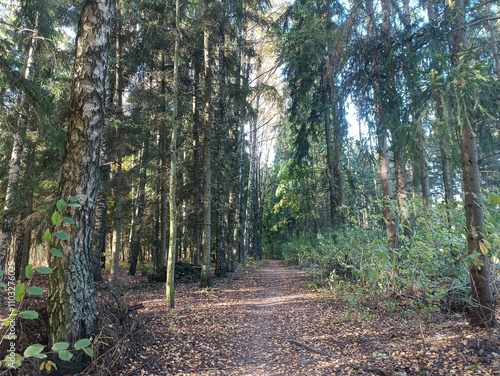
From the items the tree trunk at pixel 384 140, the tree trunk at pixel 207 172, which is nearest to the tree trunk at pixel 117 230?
the tree trunk at pixel 207 172

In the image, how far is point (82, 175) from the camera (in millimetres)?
3779

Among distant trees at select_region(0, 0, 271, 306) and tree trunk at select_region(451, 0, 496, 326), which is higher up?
distant trees at select_region(0, 0, 271, 306)

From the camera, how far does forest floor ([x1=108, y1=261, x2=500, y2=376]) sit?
3734 mm

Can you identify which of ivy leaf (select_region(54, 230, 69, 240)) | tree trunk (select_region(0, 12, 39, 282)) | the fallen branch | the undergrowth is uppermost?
tree trunk (select_region(0, 12, 39, 282))

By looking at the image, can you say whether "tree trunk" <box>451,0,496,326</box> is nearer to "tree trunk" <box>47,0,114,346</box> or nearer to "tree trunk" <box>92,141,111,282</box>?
"tree trunk" <box>47,0,114,346</box>

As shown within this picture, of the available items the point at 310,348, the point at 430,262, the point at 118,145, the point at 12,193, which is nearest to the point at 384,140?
the point at 430,262

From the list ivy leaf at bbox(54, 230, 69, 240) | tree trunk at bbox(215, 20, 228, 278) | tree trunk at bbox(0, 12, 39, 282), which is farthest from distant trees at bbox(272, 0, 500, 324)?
tree trunk at bbox(0, 12, 39, 282)

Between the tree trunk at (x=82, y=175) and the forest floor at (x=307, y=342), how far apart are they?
0.83m

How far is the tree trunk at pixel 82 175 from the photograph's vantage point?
356 cm

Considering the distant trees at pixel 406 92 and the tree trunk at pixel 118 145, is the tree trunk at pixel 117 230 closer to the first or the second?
the tree trunk at pixel 118 145

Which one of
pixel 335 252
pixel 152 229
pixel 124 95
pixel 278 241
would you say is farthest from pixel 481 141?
pixel 278 241

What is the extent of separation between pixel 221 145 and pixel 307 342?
8796 mm

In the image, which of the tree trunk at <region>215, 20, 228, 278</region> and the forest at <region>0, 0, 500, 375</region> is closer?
the forest at <region>0, 0, 500, 375</region>

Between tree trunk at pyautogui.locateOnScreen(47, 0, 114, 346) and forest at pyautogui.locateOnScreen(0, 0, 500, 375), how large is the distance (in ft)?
0.05
